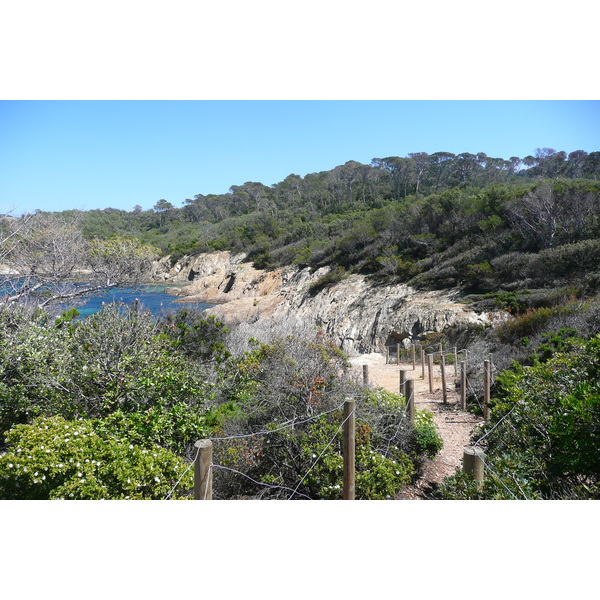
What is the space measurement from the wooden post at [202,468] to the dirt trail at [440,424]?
245cm

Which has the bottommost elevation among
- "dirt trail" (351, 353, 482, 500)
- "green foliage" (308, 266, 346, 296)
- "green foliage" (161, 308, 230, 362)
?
"dirt trail" (351, 353, 482, 500)

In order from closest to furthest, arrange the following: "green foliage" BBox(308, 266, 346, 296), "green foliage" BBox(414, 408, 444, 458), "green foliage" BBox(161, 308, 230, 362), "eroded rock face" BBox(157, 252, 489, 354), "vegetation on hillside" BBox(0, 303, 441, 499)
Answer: "vegetation on hillside" BBox(0, 303, 441, 499) → "green foliage" BBox(414, 408, 444, 458) → "green foliage" BBox(161, 308, 230, 362) → "eroded rock face" BBox(157, 252, 489, 354) → "green foliage" BBox(308, 266, 346, 296)

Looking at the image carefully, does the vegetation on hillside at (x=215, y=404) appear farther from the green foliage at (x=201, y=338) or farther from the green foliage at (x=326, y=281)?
the green foliage at (x=326, y=281)

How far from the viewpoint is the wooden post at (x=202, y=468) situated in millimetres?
3121

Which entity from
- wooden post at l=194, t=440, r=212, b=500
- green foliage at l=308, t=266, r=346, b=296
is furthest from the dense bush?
green foliage at l=308, t=266, r=346, b=296

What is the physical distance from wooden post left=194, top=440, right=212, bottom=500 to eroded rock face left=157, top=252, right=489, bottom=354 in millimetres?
6753

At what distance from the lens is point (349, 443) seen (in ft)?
12.4

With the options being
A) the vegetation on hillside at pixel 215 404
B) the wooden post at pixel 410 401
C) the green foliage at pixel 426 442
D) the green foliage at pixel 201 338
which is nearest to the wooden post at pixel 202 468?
the vegetation on hillside at pixel 215 404

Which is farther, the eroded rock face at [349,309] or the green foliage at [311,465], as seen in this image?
the eroded rock face at [349,309]

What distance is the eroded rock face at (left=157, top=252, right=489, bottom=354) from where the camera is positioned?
61.8 ft

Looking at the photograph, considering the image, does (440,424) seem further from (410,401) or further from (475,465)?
(475,465)

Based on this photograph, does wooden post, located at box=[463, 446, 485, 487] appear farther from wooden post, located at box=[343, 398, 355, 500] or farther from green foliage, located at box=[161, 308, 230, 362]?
green foliage, located at box=[161, 308, 230, 362]

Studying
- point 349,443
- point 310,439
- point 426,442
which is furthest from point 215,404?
point 349,443

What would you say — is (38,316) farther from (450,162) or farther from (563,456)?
(450,162)
